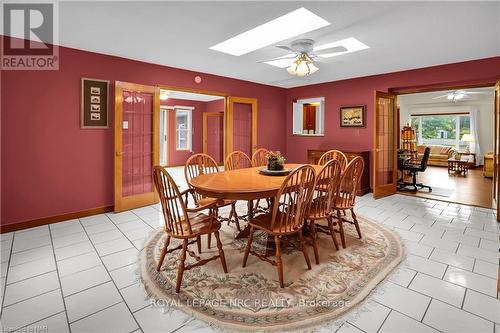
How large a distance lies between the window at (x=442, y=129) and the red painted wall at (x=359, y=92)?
6938 millimetres

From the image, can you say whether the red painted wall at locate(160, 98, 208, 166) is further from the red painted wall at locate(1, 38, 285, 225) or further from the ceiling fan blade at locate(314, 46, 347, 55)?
the ceiling fan blade at locate(314, 46, 347, 55)

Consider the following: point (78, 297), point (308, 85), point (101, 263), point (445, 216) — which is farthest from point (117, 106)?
point (445, 216)

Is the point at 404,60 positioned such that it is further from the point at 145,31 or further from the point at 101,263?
the point at 101,263

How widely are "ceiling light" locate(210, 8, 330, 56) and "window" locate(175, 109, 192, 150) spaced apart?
20.3 feet

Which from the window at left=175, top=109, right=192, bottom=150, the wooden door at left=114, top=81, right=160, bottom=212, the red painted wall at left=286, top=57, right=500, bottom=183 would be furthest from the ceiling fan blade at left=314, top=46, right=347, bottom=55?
the window at left=175, top=109, right=192, bottom=150

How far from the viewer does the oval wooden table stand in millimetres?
2223

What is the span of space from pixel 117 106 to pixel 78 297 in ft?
9.47

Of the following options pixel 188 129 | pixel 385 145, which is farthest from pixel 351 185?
pixel 188 129

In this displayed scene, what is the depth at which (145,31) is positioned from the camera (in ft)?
10.3

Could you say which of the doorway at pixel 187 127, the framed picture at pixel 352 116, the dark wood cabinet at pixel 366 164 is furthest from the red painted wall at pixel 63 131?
the doorway at pixel 187 127

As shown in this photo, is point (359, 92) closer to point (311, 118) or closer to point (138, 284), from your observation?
point (311, 118)

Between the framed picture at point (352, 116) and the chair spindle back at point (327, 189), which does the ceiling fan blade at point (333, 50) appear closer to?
the chair spindle back at point (327, 189)

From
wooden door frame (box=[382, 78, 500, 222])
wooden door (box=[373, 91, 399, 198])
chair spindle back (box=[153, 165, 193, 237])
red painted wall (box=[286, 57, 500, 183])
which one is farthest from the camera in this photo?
wooden door (box=[373, 91, 399, 198])

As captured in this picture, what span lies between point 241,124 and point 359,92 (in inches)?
104
